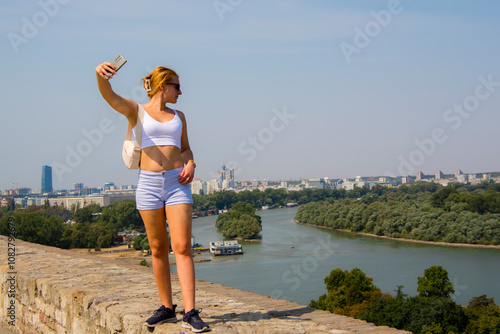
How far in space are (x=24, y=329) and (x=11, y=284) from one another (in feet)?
1.15

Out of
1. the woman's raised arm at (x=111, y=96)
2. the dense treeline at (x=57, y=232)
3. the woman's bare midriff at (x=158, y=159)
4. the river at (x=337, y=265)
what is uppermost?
the woman's raised arm at (x=111, y=96)

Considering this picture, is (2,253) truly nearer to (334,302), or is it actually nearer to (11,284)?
(11,284)

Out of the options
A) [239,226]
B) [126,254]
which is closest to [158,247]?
[126,254]

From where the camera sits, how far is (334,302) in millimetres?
15867

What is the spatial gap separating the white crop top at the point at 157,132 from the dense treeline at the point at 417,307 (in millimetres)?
12842

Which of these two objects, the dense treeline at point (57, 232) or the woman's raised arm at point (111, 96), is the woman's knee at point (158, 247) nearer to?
the woman's raised arm at point (111, 96)

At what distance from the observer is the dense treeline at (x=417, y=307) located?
44.1ft

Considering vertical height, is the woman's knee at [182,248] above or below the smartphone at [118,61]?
below

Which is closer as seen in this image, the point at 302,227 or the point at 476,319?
the point at 476,319

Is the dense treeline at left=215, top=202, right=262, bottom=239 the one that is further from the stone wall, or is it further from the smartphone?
the smartphone

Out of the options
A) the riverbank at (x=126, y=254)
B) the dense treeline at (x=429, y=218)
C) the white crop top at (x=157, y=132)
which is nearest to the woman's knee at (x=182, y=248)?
the white crop top at (x=157, y=132)

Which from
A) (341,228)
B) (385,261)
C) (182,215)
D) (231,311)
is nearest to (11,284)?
(231,311)

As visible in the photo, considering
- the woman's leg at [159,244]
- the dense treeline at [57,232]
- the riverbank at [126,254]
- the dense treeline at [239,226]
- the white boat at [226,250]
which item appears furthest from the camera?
the dense treeline at [239,226]

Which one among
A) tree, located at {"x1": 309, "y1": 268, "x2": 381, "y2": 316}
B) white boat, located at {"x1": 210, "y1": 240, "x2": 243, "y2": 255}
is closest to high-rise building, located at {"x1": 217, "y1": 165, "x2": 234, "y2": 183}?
white boat, located at {"x1": 210, "y1": 240, "x2": 243, "y2": 255}
